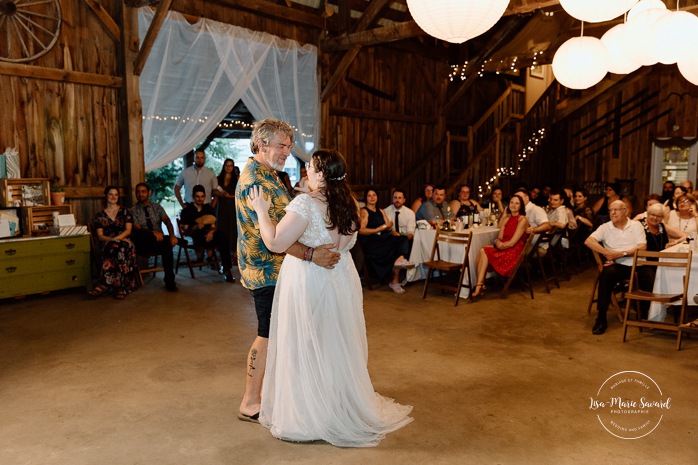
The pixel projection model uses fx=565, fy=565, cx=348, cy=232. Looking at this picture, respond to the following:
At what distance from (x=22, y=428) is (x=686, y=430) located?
3585 mm

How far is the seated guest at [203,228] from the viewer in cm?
708

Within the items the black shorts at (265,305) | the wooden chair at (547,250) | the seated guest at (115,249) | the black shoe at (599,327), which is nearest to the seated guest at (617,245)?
the black shoe at (599,327)

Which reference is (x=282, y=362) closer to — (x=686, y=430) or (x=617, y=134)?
(x=686, y=430)

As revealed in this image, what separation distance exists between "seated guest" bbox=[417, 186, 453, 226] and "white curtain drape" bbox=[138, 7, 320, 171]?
2.54m

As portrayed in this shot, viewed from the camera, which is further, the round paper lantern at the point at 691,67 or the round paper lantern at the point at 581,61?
the round paper lantern at the point at 581,61

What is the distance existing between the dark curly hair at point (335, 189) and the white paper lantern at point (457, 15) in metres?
1.50

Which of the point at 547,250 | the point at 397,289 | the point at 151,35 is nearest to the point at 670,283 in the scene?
the point at 547,250

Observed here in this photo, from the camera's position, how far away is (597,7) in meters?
3.98

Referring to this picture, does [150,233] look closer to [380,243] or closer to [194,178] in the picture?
[194,178]

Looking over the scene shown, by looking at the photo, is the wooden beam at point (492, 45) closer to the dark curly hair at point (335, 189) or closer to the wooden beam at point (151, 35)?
the wooden beam at point (151, 35)

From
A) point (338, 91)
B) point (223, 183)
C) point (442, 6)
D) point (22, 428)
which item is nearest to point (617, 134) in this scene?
point (338, 91)

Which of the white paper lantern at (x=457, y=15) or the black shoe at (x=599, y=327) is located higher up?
the white paper lantern at (x=457, y=15)

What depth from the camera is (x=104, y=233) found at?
627cm

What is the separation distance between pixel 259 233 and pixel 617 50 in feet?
12.1
